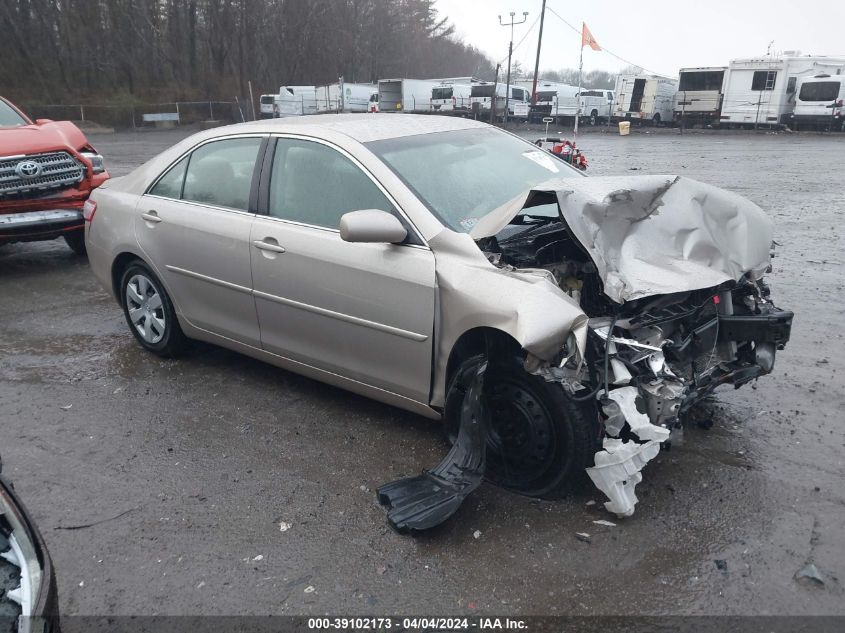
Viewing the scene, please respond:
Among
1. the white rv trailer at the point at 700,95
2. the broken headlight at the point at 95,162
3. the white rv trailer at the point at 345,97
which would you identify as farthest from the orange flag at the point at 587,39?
the broken headlight at the point at 95,162

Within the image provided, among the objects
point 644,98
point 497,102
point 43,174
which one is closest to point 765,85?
point 644,98

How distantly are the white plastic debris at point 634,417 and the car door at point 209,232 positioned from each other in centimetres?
224

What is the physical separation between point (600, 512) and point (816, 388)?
2.07 meters

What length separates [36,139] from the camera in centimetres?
731

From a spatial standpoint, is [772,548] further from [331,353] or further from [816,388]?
[331,353]

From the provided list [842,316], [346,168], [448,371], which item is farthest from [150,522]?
[842,316]

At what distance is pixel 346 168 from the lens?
372 cm

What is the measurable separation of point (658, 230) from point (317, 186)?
1.85 m

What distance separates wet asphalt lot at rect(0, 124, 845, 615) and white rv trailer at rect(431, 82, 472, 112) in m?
33.7

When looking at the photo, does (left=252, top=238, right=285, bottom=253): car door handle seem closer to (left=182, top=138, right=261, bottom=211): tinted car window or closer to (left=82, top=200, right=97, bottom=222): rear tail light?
(left=182, top=138, right=261, bottom=211): tinted car window

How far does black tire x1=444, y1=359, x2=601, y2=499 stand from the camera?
2.96m

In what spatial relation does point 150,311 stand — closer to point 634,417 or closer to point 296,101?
point 634,417

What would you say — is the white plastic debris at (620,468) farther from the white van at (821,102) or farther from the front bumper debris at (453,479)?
the white van at (821,102)

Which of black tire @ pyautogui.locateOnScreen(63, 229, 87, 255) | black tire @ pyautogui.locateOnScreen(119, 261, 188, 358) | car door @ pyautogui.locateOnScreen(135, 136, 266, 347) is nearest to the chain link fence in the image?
black tire @ pyautogui.locateOnScreen(63, 229, 87, 255)
